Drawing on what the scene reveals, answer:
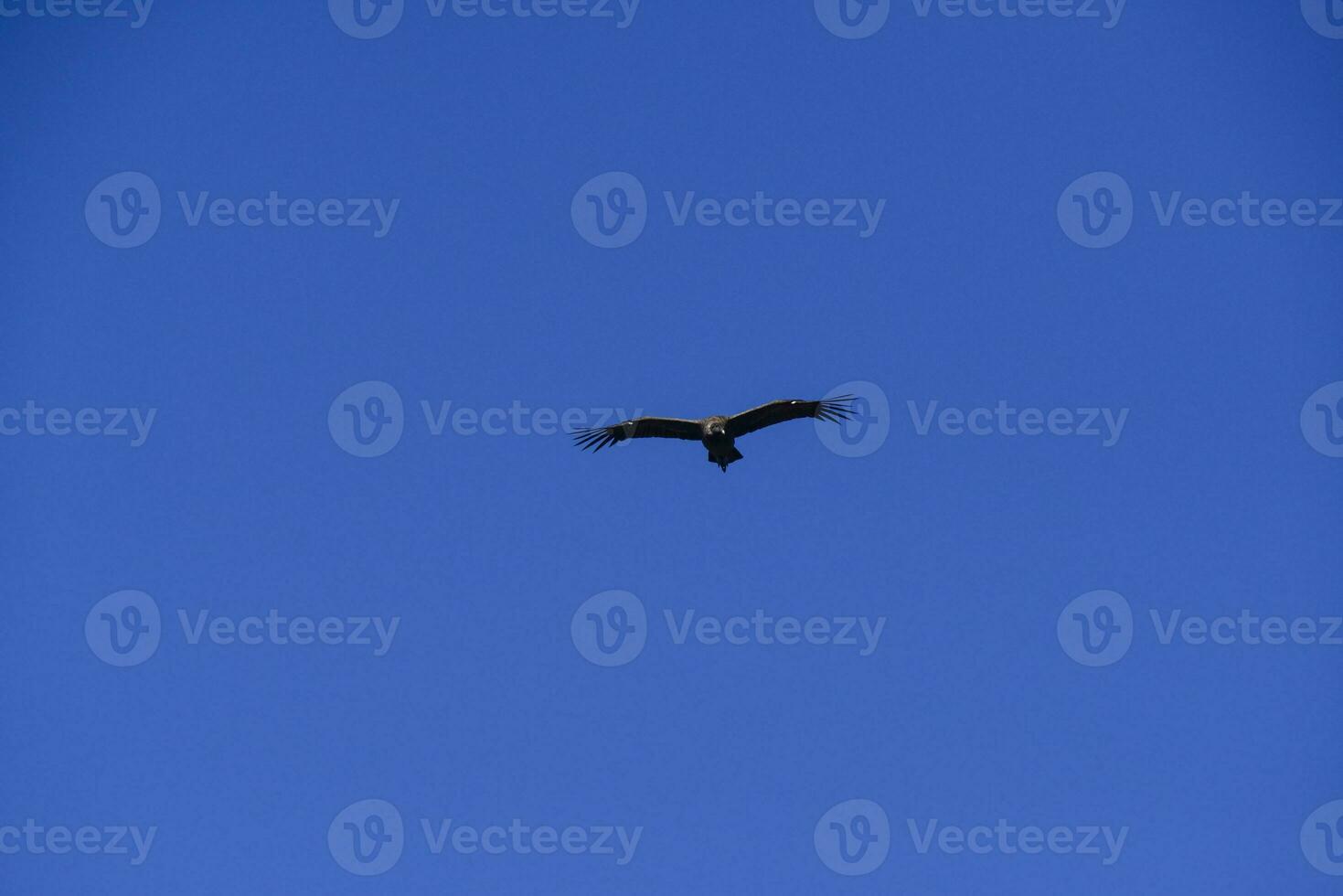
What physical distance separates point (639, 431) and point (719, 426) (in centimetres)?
156

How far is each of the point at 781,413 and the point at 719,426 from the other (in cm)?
121

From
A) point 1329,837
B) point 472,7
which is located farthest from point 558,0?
point 1329,837

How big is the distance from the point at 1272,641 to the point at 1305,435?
4.26m

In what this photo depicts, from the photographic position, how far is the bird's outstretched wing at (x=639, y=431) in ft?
95.1

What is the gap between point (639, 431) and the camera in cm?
2930

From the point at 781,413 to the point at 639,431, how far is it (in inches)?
95.2

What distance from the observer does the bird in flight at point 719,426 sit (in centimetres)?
2862

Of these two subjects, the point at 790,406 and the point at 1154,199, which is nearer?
the point at 790,406

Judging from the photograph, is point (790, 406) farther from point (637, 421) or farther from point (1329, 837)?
point (1329, 837)

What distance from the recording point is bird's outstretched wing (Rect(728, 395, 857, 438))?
94.3 feet

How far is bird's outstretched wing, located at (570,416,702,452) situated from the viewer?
1141 inches

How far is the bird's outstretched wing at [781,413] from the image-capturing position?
1132 inches

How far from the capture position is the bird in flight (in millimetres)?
28625

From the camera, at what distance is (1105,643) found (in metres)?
34.3
